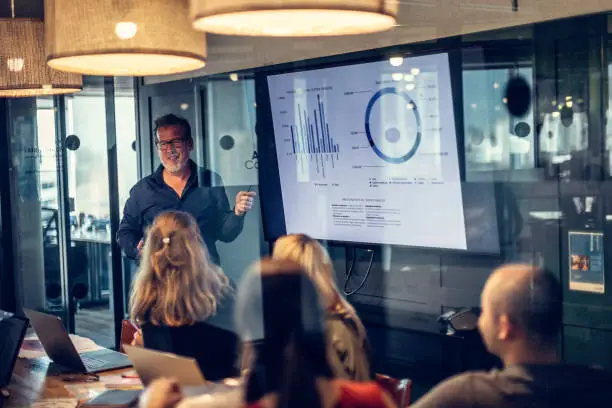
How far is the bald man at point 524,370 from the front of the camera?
2.23m

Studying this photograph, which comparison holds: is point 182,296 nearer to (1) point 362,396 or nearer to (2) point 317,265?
(2) point 317,265

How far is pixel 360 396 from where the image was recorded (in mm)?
1896

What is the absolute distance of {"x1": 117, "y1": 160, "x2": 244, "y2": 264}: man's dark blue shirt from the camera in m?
5.29

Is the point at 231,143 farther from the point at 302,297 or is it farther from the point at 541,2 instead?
the point at 302,297

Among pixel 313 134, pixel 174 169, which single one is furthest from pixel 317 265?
pixel 174 169

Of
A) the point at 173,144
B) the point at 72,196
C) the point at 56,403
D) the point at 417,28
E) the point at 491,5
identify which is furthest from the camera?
the point at 72,196

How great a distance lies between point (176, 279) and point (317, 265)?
2.21 feet

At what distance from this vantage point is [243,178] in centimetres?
548

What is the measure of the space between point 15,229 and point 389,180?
3.57 metres

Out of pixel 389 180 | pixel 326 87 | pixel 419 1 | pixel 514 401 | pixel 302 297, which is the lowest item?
pixel 514 401

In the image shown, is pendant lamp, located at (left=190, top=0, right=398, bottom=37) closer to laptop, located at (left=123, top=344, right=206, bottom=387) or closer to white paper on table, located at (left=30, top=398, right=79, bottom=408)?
laptop, located at (left=123, top=344, right=206, bottom=387)

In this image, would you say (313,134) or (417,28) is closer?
(417,28)

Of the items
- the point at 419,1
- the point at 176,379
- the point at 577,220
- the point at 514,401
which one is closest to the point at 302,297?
the point at 176,379

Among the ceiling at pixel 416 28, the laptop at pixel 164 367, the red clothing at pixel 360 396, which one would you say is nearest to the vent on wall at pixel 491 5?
the ceiling at pixel 416 28
